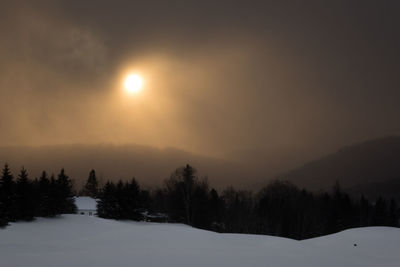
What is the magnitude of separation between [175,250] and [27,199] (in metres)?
22.6

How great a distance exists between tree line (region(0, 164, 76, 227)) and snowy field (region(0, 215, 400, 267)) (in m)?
2.18

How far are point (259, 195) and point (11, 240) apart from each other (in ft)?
318

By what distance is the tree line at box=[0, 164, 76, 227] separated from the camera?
116 ft

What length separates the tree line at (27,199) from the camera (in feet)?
116

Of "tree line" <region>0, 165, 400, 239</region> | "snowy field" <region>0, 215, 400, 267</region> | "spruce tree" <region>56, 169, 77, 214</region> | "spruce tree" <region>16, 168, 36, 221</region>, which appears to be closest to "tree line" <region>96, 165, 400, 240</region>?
"tree line" <region>0, 165, 400, 239</region>

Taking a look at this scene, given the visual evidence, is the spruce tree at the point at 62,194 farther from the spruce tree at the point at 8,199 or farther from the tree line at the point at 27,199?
the spruce tree at the point at 8,199

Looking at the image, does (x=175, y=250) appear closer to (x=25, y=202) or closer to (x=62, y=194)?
(x=25, y=202)

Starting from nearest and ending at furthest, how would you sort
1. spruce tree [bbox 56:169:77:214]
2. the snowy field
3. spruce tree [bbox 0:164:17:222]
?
the snowy field → spruce tree [bbox 0:164:17:222] → spruce tree [bbox 56:169:77:214]

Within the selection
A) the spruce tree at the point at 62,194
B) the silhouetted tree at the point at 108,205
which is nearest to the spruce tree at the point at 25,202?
the spruce tree at the point at 62,194

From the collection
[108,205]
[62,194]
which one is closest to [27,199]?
[62,194]

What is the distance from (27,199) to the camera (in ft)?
121

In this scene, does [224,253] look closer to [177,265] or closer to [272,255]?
[272,255]

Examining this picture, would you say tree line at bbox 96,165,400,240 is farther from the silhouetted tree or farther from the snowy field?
the snowy field

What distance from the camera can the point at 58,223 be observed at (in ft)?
121
